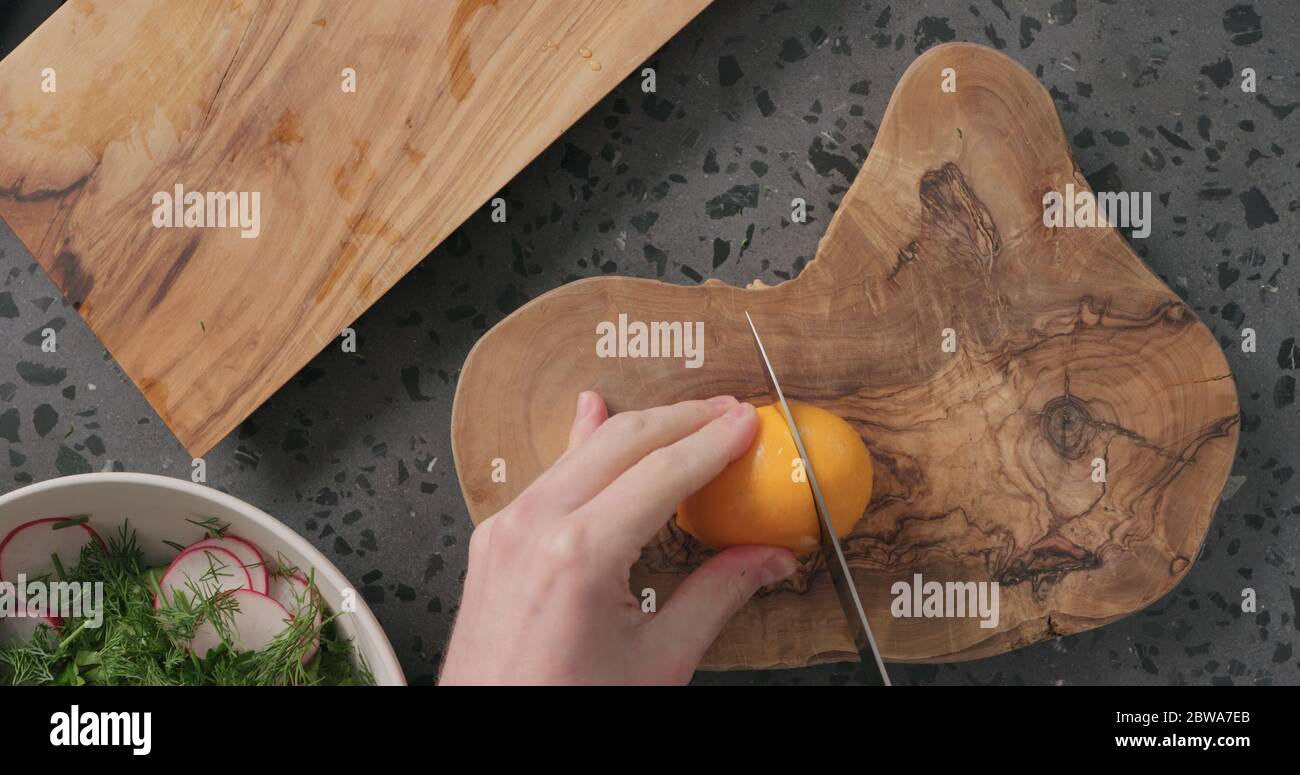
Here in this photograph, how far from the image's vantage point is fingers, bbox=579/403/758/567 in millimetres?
806

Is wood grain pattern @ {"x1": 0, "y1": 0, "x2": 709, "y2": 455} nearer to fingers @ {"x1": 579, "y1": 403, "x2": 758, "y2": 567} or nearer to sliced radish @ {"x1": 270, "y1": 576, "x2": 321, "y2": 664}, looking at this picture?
sliced radish @ {"x1": 270, "y1": 576, "x2": 321, "y2": 664}

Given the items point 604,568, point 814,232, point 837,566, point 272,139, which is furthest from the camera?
point 814,232

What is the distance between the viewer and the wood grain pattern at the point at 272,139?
989 mm

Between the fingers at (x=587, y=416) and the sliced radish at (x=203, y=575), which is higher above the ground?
the fingers at (x=587, y=416)

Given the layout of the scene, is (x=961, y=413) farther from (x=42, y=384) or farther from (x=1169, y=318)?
(x=42, y=384)

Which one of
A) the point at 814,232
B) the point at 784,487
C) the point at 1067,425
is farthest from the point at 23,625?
the point at 1067,425

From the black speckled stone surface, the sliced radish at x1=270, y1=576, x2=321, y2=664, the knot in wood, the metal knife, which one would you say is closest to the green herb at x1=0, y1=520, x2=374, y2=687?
the sliced radish at x1=270, y1=576, x2=321, y2=664

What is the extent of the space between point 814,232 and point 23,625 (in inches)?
37.6

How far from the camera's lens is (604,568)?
80 centimetres

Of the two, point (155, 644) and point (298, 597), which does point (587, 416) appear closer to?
point (298, 597)

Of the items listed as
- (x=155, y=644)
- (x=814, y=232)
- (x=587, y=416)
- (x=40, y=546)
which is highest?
(x=814, y=232)

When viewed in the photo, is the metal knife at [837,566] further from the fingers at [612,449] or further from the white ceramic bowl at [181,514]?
the white ceramic bowl at [181,514]

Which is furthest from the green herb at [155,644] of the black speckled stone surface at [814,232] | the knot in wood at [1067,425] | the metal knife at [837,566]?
the knot in wood at [1067,425]

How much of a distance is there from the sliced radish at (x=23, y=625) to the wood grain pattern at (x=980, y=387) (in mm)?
460
